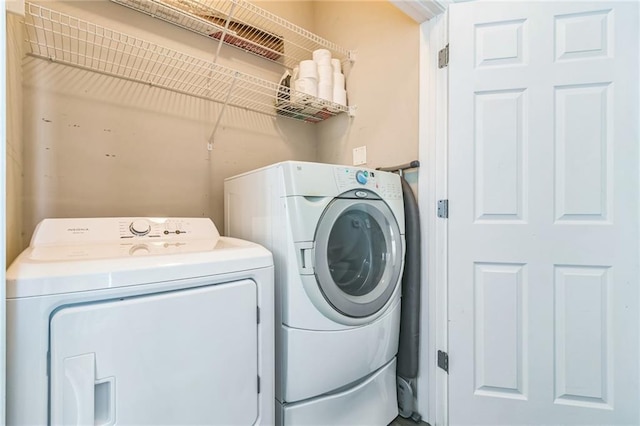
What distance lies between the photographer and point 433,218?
1.42 metres

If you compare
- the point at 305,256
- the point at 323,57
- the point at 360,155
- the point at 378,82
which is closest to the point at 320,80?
the point at 323,57

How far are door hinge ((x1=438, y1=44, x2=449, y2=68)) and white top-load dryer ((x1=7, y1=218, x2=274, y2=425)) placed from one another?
1.26 metres

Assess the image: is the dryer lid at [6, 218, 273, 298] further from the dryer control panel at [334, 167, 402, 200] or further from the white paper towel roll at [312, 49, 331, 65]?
the white paper towel roll at [312, 49, 331, 65]

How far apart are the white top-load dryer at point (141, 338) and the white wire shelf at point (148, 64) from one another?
3.09 feet

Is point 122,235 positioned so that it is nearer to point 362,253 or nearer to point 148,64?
point 148,64

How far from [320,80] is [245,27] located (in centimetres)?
59

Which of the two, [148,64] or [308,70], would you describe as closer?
[148,64]

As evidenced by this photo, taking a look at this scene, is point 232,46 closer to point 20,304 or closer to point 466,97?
point 466,97

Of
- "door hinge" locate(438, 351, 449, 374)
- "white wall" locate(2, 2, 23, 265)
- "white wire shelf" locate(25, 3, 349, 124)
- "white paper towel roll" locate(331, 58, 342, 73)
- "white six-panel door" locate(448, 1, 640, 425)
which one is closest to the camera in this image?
"white wall" locate(2, 2, 23, 265)

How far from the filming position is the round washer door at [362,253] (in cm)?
119

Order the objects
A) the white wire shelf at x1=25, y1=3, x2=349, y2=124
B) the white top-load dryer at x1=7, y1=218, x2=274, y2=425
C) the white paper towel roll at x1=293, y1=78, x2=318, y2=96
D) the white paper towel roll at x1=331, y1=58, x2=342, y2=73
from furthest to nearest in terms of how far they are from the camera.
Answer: the white paper towel roll at x1=331, y1=58, x2=342, y2=73 → the white paper towel roll at x1=293, y1=78, x2=318, y2=96 → the white wire shelf at x1=25, y1=3, x2=349, y2=124 → the white top-load dryer at x1=7, y1=218, x2=274, y2=425

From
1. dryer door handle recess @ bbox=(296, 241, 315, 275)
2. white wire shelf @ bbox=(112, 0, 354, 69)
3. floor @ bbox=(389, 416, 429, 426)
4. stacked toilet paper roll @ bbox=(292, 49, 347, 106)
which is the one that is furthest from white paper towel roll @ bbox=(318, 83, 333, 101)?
floor @ bbox=(389, 416, 429, 426)

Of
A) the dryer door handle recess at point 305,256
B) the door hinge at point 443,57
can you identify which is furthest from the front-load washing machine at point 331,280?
the door hinge at point 443,57

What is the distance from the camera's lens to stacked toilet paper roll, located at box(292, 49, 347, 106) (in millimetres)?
1757
